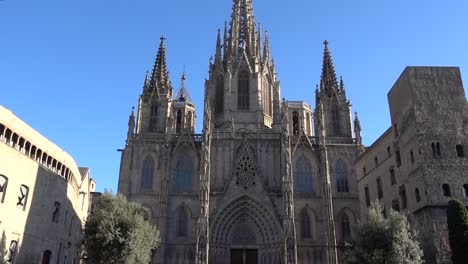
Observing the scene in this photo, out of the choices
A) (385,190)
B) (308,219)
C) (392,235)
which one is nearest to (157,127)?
(308,219)

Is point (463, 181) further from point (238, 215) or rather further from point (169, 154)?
point (169, 154)

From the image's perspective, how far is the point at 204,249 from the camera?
133ft

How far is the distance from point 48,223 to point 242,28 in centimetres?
3611

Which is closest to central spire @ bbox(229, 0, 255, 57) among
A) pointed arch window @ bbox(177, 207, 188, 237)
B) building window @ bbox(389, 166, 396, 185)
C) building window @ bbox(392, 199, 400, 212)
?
pointed arch window @ bbox(177, 207, 188, 237)

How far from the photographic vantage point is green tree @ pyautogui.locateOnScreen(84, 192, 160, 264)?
102 ft

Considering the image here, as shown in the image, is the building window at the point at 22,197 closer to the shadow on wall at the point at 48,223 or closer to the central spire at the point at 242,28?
the shadow on wall at the point at 48,223

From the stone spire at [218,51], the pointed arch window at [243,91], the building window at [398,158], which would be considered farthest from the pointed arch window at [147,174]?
the building window at [398,158]

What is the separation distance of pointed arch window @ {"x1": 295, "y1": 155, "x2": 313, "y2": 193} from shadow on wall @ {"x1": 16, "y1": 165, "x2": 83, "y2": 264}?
23.2 metres

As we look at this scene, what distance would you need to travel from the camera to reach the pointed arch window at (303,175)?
46.1 metres

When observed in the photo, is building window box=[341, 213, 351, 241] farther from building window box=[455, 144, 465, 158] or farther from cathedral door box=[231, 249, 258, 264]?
building window box=[455, 144, 465, 158]

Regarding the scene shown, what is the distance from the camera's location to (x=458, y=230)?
Answer: 25.3 meters

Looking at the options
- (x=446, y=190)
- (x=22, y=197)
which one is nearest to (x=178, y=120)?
(x=22, y=197)

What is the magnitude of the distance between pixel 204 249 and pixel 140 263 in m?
9.66

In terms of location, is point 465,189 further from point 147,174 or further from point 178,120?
point 178,120
